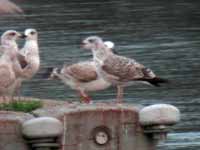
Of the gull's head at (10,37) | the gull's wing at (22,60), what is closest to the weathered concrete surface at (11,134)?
the gull's wing at (22,60)

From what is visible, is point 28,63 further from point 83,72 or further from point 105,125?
point 105,125

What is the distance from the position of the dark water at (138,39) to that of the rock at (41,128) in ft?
11.5

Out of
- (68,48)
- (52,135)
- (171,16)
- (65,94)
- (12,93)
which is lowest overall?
(52,135)

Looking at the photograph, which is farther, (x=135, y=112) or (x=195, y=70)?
(x=195, y=70)

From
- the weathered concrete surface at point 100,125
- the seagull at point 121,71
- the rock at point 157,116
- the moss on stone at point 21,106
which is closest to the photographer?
the weathered concrete surface at point 100,125

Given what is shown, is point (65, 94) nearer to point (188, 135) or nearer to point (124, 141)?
point (188, 135)

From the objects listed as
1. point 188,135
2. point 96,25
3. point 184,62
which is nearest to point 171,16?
point 96,25

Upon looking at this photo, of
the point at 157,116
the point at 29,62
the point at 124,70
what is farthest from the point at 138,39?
the point at 157,116

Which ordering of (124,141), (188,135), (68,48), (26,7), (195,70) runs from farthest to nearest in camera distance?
(26,7) < (68,48) < (195,70) < (188,135) < (124,141)

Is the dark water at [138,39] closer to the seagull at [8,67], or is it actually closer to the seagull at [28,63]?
the seagull at [28,63]

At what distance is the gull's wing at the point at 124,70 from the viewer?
13.9 m

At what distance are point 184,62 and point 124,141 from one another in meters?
10.1

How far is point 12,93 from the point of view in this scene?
46.6 feet

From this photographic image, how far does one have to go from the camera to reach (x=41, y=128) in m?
12.2
